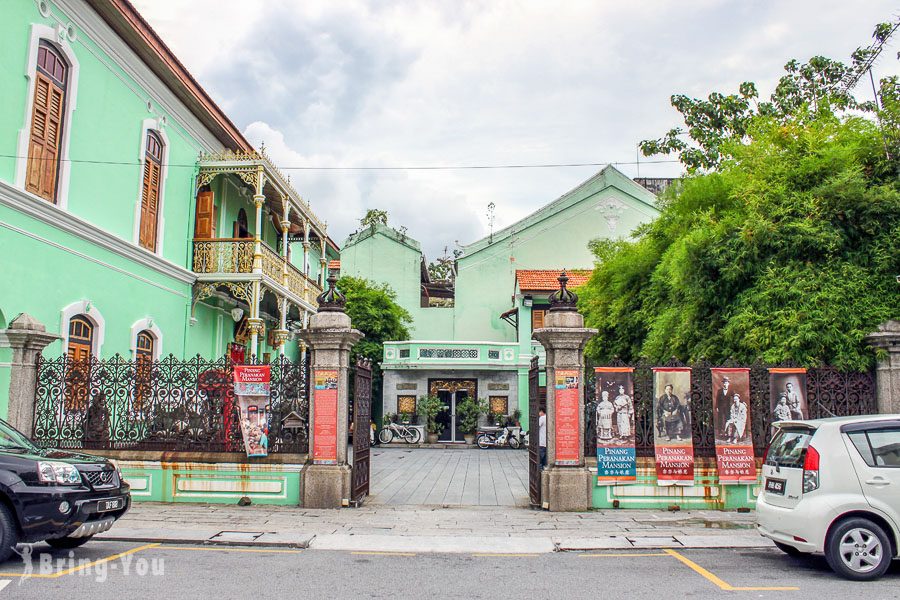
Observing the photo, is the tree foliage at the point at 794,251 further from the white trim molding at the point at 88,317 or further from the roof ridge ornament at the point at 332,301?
the white trim molding at the point at 88,317

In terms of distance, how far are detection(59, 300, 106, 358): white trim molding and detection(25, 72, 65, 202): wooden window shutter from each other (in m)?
2.07

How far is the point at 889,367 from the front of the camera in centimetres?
1057

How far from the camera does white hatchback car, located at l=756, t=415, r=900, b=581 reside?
6.70 m

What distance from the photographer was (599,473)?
35.0 ft

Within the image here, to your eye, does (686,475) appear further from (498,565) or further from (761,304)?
(498,565)

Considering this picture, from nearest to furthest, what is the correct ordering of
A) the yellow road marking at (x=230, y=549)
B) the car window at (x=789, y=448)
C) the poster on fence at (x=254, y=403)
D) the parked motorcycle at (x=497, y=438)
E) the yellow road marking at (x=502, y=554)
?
the car window at (x=789, y=448), the yellow road marking at (x=502, y=554), the yellow road marking at (x=230, y=549), the poster on fence at (x=254, y=403), the parked motorcycle at (x=497, y=438)

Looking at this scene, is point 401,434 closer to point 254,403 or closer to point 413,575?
point 254,403

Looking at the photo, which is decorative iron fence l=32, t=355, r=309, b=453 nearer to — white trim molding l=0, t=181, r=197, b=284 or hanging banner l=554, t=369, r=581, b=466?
white trim molding l=0, t=181, r=197, b=284

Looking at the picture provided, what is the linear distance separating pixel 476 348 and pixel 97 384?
18.1m

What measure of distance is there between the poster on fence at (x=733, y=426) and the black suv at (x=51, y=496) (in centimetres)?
830

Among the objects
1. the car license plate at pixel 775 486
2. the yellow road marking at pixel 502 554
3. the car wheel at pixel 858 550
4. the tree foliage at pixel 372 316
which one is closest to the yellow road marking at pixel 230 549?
the yellow road marking at pixel 502 554

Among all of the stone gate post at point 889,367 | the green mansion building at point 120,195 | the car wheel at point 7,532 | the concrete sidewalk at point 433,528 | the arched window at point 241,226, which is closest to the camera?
the car wheel at point 7,532

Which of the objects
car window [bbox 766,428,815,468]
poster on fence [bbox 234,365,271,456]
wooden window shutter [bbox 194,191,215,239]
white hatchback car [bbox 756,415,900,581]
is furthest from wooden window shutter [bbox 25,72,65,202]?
white hatchback car [bbox 756,415,900,581]

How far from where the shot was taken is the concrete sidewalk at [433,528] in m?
8.36
